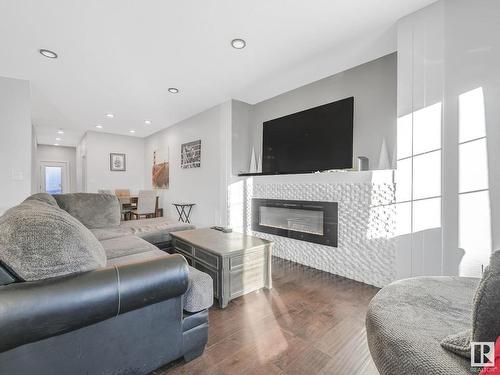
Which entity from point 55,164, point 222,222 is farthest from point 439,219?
point 55,164

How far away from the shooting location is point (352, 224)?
8.53 ft

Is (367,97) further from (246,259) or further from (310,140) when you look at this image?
(246,259)

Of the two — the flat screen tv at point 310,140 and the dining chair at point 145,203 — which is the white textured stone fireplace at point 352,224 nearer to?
the flat screen tv at point 310,140

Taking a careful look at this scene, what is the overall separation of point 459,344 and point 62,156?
1086 centimetres

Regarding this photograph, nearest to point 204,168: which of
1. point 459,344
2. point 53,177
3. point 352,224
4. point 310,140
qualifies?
point 310,140

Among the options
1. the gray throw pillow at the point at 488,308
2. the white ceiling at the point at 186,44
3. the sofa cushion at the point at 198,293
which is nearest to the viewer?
the gray throw pillow at the point at 488,308

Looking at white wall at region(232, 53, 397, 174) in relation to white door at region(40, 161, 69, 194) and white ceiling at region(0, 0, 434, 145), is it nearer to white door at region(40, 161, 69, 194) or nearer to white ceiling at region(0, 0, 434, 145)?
white ceiling at region(0, 0, 434, 145)

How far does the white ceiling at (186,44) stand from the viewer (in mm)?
1917

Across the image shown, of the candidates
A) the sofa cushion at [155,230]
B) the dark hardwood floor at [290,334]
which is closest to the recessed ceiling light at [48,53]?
the sofa cushion at [155,230]

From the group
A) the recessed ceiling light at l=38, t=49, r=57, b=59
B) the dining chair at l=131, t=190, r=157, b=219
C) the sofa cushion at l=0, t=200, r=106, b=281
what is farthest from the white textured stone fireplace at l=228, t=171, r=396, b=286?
the dining chair at l=131, t=190, r=157, b=219

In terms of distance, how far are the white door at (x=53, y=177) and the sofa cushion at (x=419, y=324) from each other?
1052 cm

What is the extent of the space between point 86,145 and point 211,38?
5648 mm

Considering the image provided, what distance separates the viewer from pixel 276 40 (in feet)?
7.70

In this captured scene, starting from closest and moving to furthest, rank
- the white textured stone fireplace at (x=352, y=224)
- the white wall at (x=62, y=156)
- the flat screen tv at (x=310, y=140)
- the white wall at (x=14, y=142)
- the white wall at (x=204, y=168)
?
the white textured stone fireplace at (x=352, y=224) → the flat screen tv at (x=310, y=140) → the white wall at (x=14, y=142) → the white wall at (x=204, y=168) → the white wall at (x=62, y=156)
